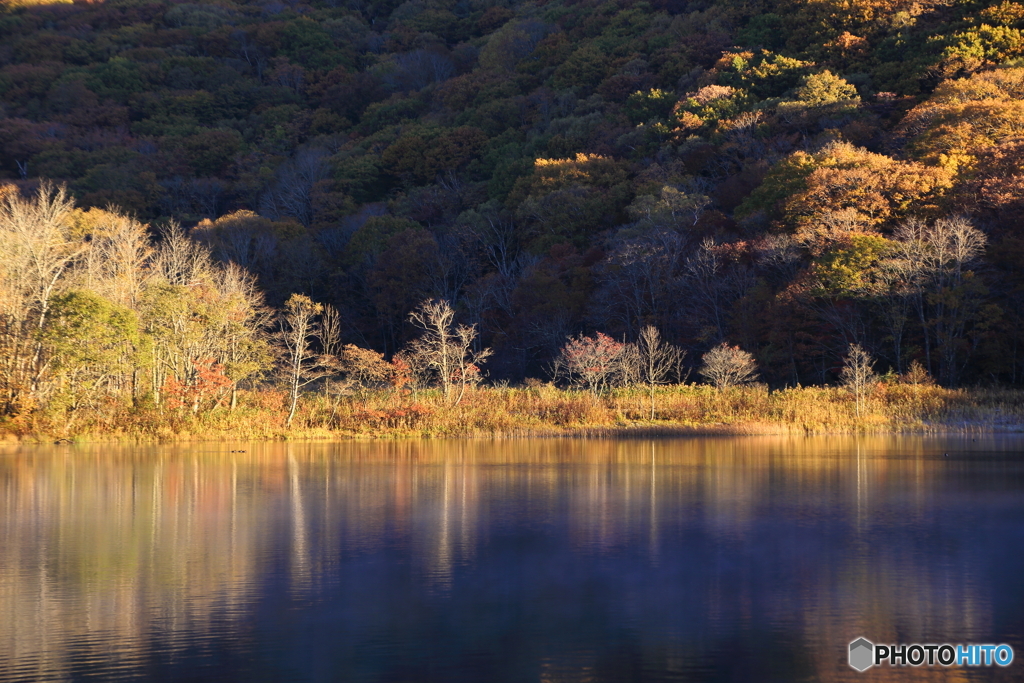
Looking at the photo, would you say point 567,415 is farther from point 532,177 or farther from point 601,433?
point 532,177

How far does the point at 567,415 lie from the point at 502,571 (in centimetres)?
2017

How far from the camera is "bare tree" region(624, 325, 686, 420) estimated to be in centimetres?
3581

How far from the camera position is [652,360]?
3409 centimetres

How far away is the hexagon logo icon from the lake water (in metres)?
0.10

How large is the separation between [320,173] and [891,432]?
5212cm

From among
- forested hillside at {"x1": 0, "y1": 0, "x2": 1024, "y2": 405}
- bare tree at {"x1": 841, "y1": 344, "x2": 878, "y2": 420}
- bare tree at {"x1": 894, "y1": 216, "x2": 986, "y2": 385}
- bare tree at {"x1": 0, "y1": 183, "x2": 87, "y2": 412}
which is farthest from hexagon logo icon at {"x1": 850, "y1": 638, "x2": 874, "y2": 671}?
bare tree at {"x1": 894, "y1": 216, "x2": 986, "y2": 385}

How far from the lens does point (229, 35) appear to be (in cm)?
9356

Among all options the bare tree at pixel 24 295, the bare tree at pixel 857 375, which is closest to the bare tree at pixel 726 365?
the bare tree at pixel 857 375

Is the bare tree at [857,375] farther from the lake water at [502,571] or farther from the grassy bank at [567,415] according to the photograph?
the lake water at [502,571]

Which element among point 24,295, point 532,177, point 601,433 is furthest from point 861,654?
point 532,177

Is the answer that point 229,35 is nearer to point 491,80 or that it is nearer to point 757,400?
point 491,80

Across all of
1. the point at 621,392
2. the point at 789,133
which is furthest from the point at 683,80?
the point at 621,392

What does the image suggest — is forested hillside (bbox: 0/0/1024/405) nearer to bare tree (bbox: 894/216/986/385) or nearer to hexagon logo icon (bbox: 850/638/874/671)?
bare tree (bbox: 894/216/986/385)

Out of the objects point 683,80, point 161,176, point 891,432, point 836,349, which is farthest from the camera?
point 161,176
